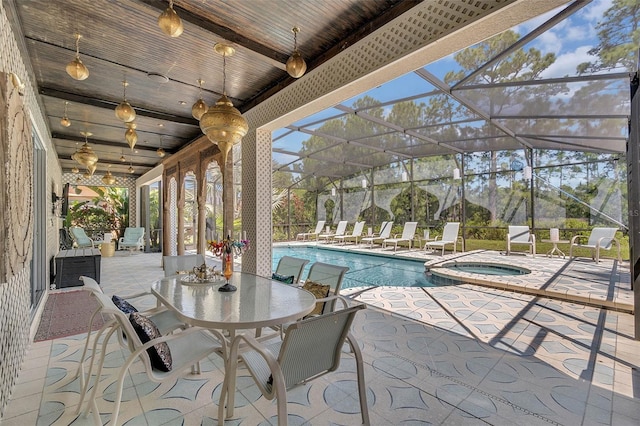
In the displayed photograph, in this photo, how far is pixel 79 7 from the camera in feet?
8.36

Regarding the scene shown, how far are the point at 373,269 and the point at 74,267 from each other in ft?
20.9

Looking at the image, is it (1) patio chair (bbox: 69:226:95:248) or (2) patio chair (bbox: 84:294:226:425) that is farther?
(1) patio chair (bbox: 69:226:95:248)

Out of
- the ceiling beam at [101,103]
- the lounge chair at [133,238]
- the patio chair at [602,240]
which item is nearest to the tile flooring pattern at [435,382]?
the ceiling beam at [101,103]

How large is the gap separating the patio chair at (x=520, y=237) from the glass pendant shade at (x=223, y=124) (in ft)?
27.1

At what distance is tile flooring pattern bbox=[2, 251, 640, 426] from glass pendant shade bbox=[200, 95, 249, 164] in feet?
6.35

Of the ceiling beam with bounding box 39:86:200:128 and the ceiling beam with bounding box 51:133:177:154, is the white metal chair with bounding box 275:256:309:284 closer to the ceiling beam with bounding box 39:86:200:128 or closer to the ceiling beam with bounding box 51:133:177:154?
the ceiling beam with bounding box 39:86:200:128

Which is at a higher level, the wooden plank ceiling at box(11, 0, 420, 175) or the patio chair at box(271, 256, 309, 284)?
the wooden plank ceiling at box(11, 0, 420, 175)

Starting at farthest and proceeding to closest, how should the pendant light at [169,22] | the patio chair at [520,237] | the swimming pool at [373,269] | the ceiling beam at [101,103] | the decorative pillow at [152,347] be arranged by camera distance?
the patio chair at [520,237], the swimming pool at [373,269], the ceiling beam at [101,103], the pendant light at [169,22], the decorative pillow at [152,347]

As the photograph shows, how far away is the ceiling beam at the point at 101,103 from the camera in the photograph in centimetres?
422

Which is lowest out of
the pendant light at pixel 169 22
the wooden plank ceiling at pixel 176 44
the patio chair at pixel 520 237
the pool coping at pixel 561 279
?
the pool coping at pixel 561 279

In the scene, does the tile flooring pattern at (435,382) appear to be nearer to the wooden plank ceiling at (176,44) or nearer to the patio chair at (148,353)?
the patio chair at (148,353)

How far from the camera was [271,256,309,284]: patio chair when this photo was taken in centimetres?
310

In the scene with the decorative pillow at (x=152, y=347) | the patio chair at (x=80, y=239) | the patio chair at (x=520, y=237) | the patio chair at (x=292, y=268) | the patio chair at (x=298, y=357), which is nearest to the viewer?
the patio chair at (x=298, y=357)

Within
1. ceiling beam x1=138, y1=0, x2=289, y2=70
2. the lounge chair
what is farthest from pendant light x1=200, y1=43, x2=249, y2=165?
the lounge chair
